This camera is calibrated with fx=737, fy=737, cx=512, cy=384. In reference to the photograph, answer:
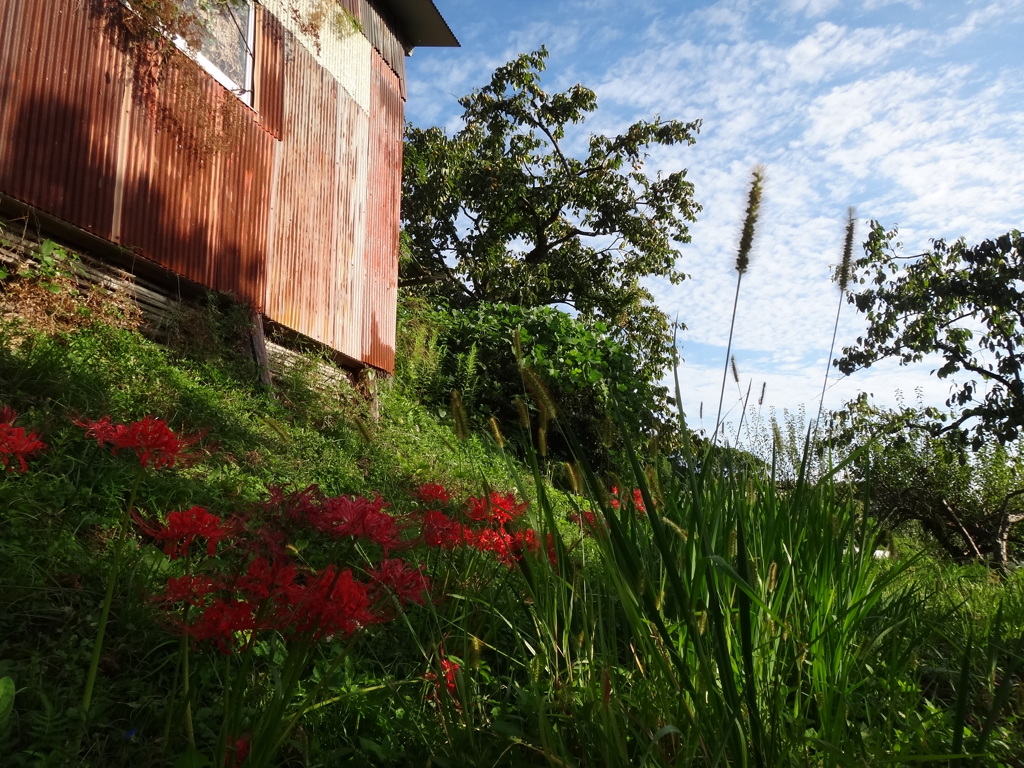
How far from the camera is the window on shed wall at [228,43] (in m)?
5.97

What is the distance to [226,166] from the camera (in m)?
6.11

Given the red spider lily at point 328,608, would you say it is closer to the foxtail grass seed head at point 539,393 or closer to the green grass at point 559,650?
the green grass at point 559,650

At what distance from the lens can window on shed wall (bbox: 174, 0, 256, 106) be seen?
597 cm

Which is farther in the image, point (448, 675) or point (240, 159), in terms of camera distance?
point (240, 159)

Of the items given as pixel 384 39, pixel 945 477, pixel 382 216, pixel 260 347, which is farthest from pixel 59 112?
pixel 945 477

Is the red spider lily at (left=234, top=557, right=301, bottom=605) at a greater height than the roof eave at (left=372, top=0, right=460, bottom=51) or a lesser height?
lesser

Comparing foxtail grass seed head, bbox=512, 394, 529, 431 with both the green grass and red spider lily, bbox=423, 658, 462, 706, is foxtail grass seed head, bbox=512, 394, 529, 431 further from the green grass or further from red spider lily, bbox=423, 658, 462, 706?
red spider lily, bbox=423, 658, 462, 706

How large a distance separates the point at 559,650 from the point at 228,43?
6.31m

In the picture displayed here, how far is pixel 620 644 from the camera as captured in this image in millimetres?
2387

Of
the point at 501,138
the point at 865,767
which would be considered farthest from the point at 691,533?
the point at 501,138

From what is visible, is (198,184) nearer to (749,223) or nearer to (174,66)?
(174,66)

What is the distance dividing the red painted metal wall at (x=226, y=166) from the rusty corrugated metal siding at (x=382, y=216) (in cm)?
3

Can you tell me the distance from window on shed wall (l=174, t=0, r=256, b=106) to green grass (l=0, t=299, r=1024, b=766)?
368cm

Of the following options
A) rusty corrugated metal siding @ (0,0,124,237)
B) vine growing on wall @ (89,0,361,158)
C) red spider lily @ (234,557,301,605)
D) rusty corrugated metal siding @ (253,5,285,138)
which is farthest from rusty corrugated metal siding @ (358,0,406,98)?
red spider lily @ (234,557,301,605)
